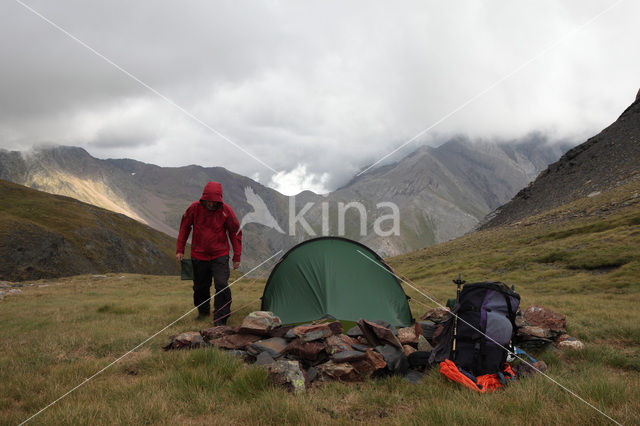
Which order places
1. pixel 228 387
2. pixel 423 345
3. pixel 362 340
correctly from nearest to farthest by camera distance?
pixel 228 387, pixel 423 345, pixel 362 340

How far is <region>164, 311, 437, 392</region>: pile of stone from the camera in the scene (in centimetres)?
568

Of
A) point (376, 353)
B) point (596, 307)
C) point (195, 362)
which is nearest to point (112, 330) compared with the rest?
point (195, 362)

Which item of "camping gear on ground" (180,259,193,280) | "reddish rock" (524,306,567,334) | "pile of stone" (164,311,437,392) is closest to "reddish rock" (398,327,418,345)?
"pile of stone" (164,311,437,392)

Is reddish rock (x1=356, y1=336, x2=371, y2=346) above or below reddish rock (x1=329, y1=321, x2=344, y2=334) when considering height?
below

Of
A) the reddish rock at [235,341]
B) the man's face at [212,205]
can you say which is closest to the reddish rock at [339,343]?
the reddish rock at [235,341]

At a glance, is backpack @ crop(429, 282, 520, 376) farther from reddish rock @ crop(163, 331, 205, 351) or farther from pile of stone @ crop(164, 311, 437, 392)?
reddish rock @ crop(163, 331, 205, 351)

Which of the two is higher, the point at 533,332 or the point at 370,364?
the point at 533,332

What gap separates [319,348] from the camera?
20.6 feet

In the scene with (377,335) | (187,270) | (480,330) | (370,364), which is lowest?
(370,364)

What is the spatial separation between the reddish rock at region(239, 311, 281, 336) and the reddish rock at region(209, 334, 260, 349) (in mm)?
124

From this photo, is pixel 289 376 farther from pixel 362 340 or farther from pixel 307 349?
pixel 362 340

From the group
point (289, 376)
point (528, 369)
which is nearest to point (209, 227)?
point (289, 376)

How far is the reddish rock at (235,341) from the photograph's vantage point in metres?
6.80

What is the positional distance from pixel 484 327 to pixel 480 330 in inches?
3.5
